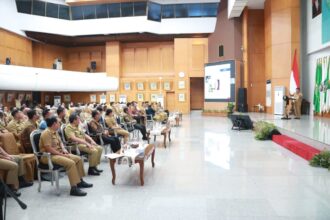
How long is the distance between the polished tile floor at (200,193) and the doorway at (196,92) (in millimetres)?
17435

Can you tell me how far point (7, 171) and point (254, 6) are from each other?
15796mm

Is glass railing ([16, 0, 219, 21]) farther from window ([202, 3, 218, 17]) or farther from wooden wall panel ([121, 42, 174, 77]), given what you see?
wooden wall panel ([121, 42, 174, 77])

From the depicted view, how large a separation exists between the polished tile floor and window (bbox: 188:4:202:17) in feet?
52.3

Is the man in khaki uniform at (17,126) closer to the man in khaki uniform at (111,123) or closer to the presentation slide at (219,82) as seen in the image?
the man in khaki uniform at (111,123)

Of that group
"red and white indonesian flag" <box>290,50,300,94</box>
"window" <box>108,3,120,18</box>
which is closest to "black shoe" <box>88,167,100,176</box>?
"red and white indonesian flag" <box>290,50,300,94</box>

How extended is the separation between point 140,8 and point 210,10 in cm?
484

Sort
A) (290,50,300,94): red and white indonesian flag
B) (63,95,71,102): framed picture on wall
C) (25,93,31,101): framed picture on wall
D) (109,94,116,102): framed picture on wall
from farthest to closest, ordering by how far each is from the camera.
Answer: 1. (109,94,116,102): framed picture on wall
2. (63,95,71,102): framed picture on wall
3. (25,93,31,101): framed picture on wall
4. (290,50,300,94): red and white indonesian flag

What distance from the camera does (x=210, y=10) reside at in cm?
2048

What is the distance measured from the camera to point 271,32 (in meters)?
14.8

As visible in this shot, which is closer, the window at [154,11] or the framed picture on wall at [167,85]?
the window at [154,11]

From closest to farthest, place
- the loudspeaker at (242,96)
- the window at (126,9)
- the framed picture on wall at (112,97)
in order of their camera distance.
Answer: the loudspeaker at (242,96) < the window at (126,9) < the framed picture on wall at (112,97)

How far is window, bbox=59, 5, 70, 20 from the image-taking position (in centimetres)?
2044

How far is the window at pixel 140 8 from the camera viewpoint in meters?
20.0

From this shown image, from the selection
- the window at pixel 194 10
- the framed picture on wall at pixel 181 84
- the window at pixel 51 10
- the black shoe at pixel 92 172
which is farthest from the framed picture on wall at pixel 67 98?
the black shoe at pixel 92 172
